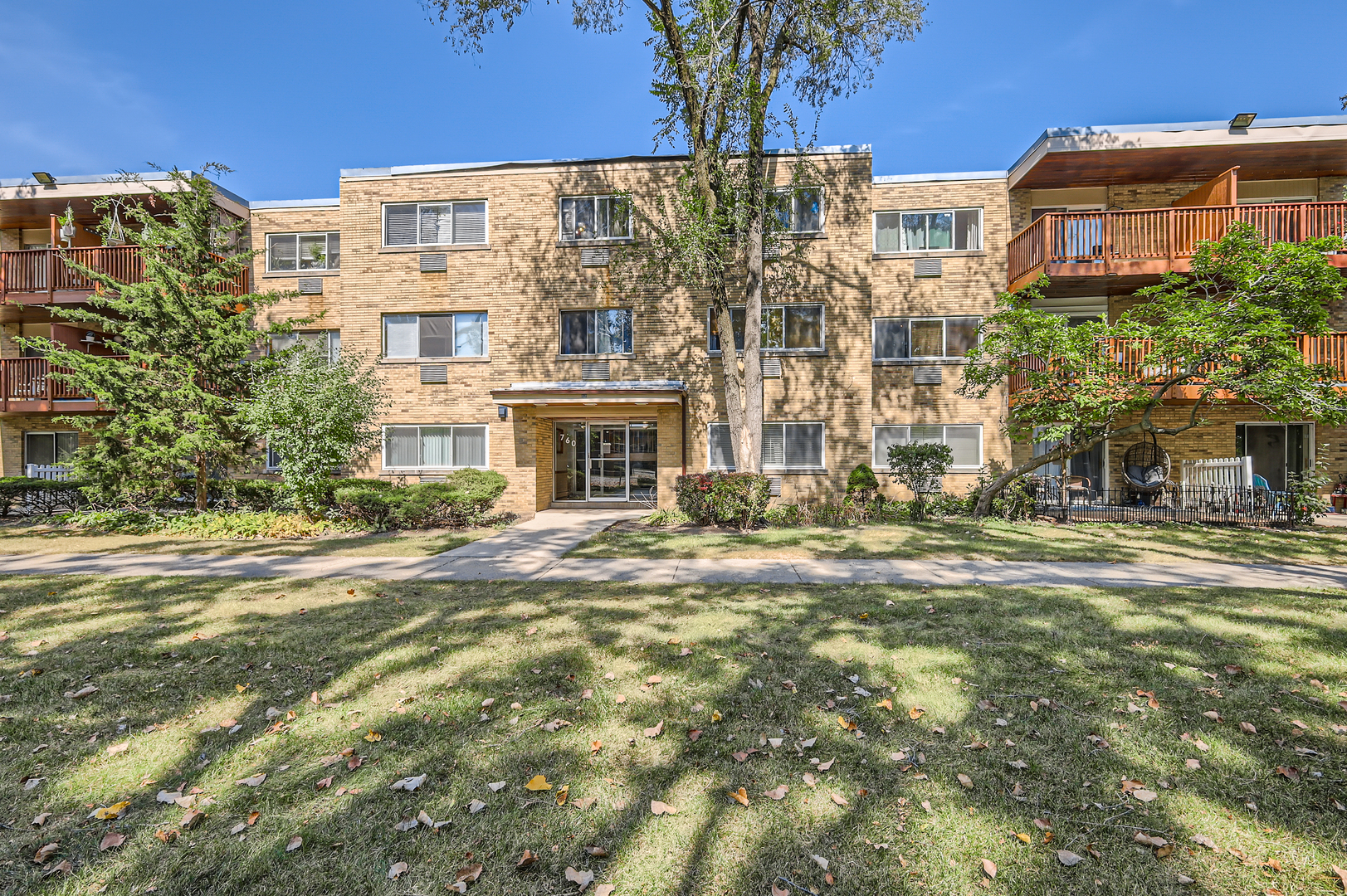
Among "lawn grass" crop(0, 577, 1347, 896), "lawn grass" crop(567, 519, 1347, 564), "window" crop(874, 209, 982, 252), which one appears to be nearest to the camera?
"lawn grass" crop(0, 577, 1347, 896)

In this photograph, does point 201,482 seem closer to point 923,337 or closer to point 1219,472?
point 923,337

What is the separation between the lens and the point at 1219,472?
529 inches

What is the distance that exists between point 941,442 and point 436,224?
1501cm

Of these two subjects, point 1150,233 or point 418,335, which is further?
point 418,335

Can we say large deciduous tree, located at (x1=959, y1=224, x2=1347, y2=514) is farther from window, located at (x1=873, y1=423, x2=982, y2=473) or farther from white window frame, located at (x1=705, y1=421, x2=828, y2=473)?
white window frame, located at (x1=705, y1=421, x2=828, y2=473)

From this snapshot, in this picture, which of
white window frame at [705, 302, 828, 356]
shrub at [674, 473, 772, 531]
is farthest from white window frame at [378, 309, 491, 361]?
shrub at [674, 473, 772, 531]

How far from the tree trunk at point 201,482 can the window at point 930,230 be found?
56.2 ft

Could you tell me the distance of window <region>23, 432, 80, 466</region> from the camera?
17406 millimetres

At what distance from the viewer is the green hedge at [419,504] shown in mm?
11867

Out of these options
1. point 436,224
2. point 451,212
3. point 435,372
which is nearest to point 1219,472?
point 435,372

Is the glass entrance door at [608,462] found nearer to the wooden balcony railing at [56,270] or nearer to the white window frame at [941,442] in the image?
the white window frame at [941,442]

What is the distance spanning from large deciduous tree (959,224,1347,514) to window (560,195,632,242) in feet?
31.2

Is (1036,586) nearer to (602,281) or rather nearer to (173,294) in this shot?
(602,281)

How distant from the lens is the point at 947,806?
2.72 metres
